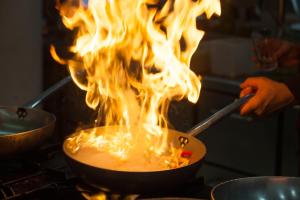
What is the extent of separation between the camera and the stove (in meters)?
1.40

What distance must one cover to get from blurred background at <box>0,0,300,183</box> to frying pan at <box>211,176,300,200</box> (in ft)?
4.27

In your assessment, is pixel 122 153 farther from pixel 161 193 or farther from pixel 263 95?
pixel 263 95

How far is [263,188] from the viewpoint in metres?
1.35

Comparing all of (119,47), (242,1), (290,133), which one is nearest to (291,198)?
(119,47)

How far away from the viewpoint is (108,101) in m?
1.93

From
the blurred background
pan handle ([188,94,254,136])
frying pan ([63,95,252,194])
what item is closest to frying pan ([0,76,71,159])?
frying pan ([63,95,252,194])

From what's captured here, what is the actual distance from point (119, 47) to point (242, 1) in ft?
8.78

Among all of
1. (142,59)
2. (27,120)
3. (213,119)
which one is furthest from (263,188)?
(27,120)

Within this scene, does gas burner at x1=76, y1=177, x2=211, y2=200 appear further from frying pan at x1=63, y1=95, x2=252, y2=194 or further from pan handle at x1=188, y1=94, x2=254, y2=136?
pan handle at x1=188, y1=94, x2=254, y2=136

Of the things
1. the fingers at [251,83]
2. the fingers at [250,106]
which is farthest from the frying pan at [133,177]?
the fingers at [251,83]

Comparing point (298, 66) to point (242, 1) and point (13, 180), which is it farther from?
point (13, 180)

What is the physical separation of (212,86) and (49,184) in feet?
6.33

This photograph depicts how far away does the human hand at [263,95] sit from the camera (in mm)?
1852

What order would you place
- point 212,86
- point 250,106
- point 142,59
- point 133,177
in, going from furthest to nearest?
point 212,86, point 142,59, point 250,106, point 133,177
